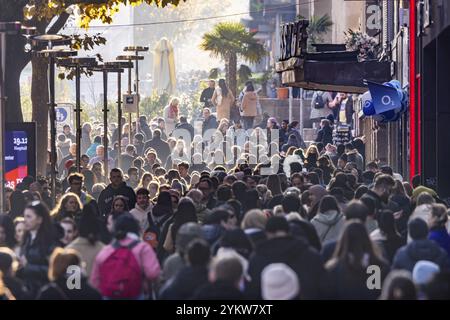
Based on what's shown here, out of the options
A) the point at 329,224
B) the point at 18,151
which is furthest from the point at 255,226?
the point at 18,151

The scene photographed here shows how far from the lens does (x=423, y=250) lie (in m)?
15.2

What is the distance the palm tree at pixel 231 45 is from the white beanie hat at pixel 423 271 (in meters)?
47.2

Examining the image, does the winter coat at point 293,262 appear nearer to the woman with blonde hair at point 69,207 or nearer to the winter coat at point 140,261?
the winter coat at point 140,261

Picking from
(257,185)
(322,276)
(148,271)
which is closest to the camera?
(322,276)

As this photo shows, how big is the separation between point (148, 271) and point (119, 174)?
10581 millimetres

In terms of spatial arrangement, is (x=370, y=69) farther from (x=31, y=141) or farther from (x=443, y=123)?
(x=31, y=141)

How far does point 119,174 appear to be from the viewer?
2548cm

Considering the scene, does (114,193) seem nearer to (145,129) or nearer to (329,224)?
(329,224)

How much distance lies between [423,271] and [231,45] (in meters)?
48.6

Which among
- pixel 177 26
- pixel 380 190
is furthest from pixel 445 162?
pixel 177 26

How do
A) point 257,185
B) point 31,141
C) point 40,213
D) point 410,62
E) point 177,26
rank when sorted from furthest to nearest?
point 177,26, point 410,62, point 31,141, point 257,185, point 40,213

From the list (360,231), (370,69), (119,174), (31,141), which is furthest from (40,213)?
(370,69)

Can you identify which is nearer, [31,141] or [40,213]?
[40,213]

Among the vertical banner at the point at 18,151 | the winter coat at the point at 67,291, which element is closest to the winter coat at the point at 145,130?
the vertical banner at the point at 18,151
